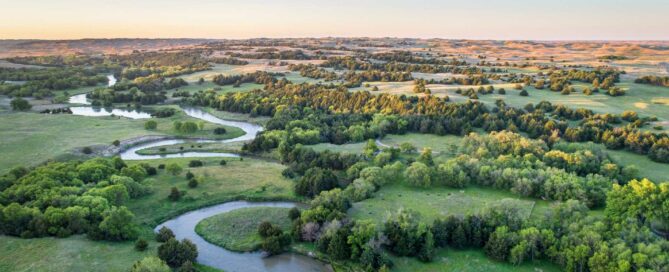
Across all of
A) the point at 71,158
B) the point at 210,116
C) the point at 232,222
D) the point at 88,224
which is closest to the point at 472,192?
the point at 232,222

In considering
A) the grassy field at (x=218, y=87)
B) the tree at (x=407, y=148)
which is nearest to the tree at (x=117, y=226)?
the tree at (x=407, y=148)

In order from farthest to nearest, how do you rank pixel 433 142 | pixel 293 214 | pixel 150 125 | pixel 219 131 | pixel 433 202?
pixel 150 125, pixel 219 131, pixel 433 142, pixel 433 202, pixel 293 214

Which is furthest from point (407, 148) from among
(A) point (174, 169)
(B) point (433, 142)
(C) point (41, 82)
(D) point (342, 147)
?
(C) point (41, 82)

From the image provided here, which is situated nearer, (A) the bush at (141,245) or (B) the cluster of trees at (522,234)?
(B) the cluster of trees at (522,234)

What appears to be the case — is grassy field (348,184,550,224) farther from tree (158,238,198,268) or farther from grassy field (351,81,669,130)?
grassy field (351,81,669,130)

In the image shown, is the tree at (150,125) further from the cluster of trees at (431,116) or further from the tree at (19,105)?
the tree at (19,105)

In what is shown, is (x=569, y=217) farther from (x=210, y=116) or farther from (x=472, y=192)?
(x=210, y=116)

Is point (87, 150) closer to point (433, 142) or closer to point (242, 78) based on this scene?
point (433, 142)
